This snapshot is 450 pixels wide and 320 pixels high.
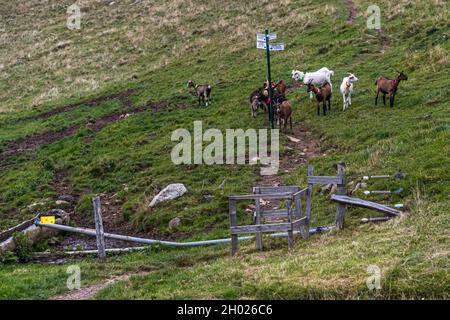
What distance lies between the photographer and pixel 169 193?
17.9 meters

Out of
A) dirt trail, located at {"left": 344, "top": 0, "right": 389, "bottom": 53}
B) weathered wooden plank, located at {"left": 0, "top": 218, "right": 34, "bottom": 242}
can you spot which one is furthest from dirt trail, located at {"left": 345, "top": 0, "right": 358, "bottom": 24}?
weathered wooden plank, located at {"left": 0, "top": 218, "right": 34, "bottom": 242}

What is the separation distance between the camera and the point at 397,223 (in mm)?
11984

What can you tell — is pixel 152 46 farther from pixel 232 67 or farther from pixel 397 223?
pixel 397 223

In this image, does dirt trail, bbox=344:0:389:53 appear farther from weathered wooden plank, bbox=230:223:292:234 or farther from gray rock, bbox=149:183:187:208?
weathered wooden plank, bbox=230:223:292:234

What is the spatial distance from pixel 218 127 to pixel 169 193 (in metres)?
6.99

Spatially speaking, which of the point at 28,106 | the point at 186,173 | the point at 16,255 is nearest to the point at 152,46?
the point at 28,106

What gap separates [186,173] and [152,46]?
27.6m

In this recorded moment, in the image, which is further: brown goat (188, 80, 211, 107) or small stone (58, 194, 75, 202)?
brown goat (188, 80, 211, 107)

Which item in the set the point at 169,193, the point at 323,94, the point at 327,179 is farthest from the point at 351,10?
the point at 327,179

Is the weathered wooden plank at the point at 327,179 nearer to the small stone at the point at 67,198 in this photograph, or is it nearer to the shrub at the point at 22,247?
the shrub at the point at 22,247

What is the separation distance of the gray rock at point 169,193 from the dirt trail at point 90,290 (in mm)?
5589

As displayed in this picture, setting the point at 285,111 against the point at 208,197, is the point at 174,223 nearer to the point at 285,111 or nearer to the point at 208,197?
the point at 208,197

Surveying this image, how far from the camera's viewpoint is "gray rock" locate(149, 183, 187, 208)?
17.7 meters

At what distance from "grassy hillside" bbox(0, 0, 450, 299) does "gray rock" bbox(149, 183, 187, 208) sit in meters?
0.35
